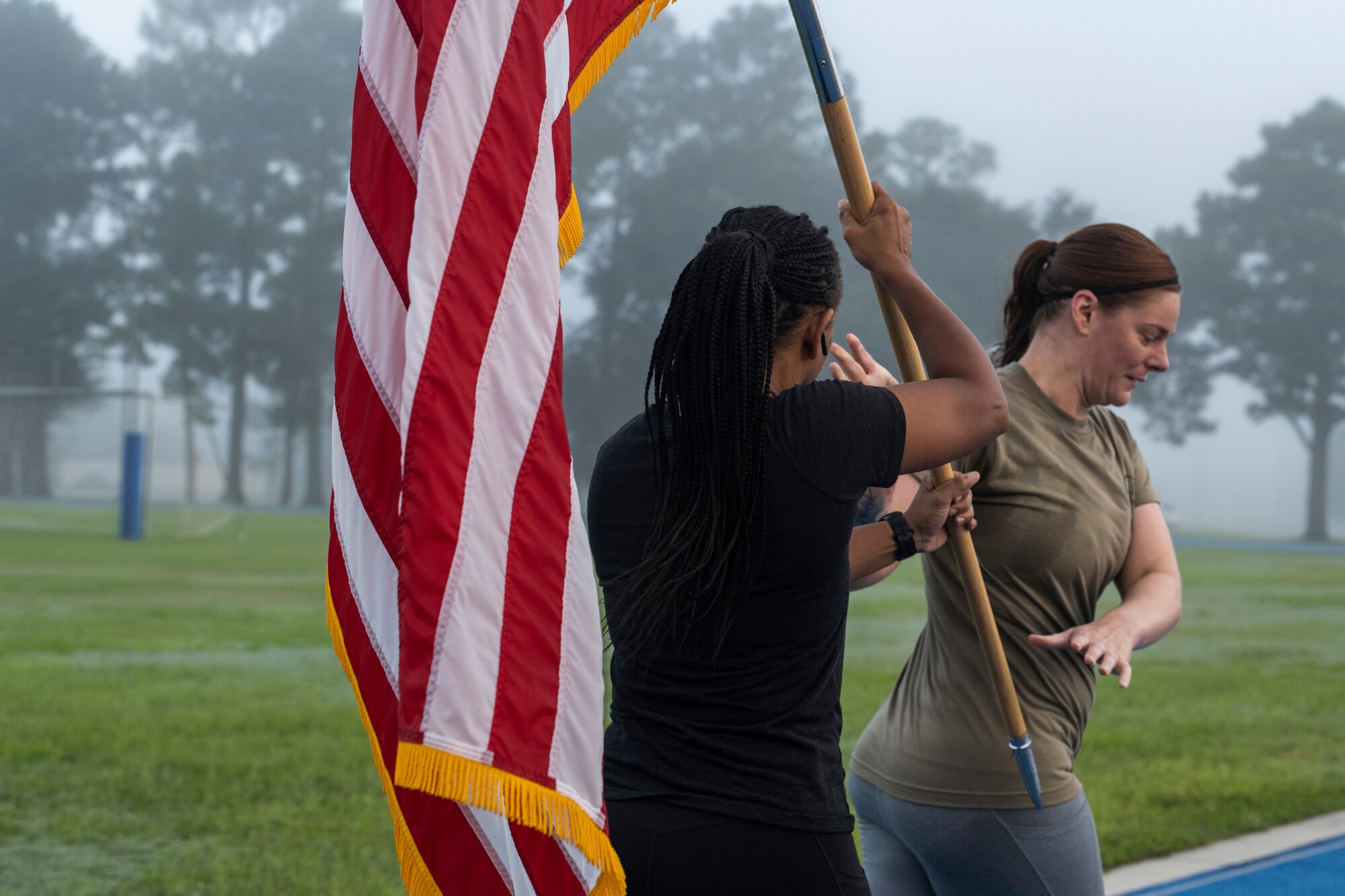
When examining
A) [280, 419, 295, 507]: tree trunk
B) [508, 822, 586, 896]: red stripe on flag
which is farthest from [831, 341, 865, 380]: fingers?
[280, 419, 295, 507]: tree trunk

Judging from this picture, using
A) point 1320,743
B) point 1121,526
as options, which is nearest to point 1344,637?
point 1320,743

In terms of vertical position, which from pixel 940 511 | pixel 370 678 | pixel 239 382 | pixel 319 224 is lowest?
pixel 370 678

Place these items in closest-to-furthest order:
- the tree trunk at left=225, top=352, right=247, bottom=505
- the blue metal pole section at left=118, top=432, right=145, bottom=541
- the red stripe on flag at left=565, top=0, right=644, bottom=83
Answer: the red stripe on flag at left=565, top=0, right=644, bottom=83
the blue metal pole section at left=118, top=432, right=145, bottom=541
the tree trunk at left=225, top=352, right=247, bottom=505

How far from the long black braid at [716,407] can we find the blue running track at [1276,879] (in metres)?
A: 3.94

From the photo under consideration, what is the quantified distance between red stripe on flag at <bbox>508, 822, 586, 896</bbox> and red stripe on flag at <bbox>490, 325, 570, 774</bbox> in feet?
0.45

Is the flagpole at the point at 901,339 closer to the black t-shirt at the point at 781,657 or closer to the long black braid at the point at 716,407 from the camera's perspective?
the long black braid at the point at 716,407

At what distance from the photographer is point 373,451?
7.14 feet

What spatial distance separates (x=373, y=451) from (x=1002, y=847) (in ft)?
4.16

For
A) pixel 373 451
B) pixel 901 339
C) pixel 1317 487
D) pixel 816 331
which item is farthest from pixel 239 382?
pixel 816 331

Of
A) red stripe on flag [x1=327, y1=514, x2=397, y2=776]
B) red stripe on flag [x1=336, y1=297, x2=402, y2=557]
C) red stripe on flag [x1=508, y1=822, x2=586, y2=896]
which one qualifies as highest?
red stripe on flag [x1=336, y1=297, x2=402, y2=557]

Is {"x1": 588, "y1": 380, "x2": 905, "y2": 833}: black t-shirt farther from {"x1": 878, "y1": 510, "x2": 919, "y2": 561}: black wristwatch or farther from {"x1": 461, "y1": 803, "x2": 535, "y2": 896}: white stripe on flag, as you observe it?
{"x1": 878, "y1": 510, "x2": 919, "y2": 561}: black wristwatch

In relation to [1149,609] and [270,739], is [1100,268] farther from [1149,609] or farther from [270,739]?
[270,739]

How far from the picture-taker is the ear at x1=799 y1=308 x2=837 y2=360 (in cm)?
191

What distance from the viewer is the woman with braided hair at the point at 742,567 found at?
1.76m
